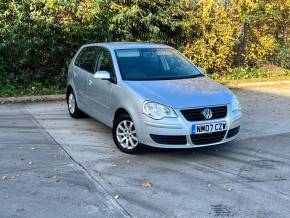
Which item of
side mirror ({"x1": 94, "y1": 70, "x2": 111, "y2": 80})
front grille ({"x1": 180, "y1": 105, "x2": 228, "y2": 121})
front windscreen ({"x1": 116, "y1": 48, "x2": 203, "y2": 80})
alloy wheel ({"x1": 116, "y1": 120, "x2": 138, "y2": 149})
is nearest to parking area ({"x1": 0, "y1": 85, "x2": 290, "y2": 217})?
alloy wheel ({"x1": 116, "y1": 120, "x2": 138, "y2": 149})

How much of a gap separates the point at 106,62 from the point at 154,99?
1.61m

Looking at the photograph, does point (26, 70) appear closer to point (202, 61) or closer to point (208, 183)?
point (202, 61)

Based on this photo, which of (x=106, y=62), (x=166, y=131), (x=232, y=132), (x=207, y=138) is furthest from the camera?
(x=106, y=62)

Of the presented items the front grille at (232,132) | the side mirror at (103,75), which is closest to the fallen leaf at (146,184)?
the front grille at (232,132)

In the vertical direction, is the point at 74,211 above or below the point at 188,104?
below

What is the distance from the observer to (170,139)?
259 inches

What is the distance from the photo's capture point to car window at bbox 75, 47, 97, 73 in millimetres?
8477

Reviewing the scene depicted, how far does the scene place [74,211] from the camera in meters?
5.04

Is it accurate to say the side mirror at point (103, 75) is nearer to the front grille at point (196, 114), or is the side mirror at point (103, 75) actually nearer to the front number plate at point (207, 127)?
the front grille at point (196, 114)

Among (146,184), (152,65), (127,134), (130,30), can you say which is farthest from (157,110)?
(130,30)

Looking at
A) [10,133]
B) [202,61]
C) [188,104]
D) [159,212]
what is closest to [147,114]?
[188,104]

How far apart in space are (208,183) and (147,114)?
51.3 inches

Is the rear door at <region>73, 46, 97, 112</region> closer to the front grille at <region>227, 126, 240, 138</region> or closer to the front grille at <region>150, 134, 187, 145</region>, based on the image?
the front grille at <region>150, 134, 187, 145</region>

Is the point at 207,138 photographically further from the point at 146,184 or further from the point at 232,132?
the point at 146,184
